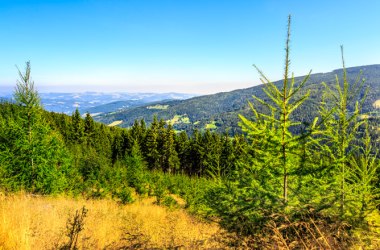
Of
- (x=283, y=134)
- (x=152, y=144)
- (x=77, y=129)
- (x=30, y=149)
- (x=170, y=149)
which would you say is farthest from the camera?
(x=77, y=129)

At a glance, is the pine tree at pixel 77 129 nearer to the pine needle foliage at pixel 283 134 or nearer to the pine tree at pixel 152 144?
the pine tree at pixel 152 144

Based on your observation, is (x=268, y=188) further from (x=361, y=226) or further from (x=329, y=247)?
(x=329, y=247)

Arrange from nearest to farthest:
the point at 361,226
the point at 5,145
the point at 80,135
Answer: the point at 361,226 < the point at 5,145 < the point at 80,135

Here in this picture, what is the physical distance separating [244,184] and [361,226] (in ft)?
9.93

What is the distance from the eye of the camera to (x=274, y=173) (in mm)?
6004

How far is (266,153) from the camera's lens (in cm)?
628

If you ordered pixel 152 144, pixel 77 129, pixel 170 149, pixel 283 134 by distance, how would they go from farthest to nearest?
pixel 77 129
pixel 152 144
pixel 170 149
pixel 283 134

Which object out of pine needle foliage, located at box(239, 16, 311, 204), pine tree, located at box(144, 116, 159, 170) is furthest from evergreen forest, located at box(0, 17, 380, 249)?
pine tree, located at box(144, 116, 159, 170)

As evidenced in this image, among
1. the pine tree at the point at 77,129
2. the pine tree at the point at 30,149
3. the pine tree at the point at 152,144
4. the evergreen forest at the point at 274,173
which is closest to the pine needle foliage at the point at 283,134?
the evergreen forest at the point at 274,173

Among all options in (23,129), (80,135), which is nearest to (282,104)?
(23,129)

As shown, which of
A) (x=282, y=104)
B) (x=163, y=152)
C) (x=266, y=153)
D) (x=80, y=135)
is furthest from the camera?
(x=80, y=135)

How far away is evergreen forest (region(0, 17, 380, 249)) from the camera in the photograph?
352 cm

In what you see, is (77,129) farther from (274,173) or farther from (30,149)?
(274,173)

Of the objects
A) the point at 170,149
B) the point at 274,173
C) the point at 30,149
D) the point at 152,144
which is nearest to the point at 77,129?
the point at 152,144
